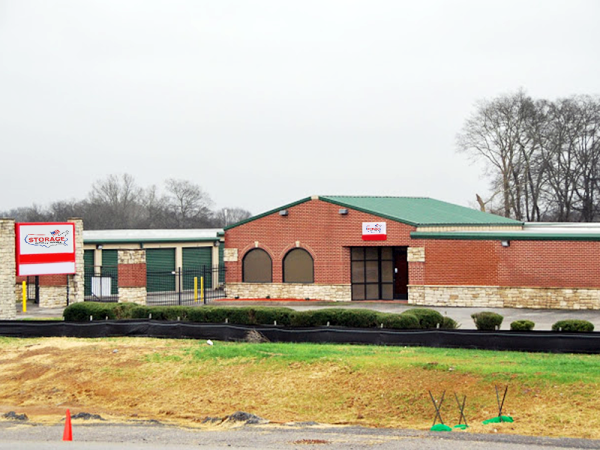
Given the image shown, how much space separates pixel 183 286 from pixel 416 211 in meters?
14.8

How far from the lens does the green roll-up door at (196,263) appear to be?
45.2m

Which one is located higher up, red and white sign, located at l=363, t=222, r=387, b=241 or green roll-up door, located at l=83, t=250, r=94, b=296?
red and white sign, located at l=363, t=222, r=387, b=241

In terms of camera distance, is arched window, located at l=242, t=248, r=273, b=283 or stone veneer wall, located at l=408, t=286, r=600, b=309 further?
arched window, located at l=242, t=248, r=273, b=283

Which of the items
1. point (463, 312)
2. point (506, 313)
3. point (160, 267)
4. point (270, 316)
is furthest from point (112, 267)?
point (506, 313)

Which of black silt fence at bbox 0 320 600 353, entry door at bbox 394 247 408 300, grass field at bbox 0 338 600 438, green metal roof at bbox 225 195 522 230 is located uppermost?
green metal roof at bbox 225 195 522 230

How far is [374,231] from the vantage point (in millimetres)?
36969

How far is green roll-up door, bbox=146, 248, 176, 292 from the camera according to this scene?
4416cm

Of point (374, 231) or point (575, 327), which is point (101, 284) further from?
point (575, 327)

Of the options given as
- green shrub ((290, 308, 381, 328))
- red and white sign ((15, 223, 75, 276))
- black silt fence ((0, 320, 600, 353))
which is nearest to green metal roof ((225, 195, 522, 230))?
red and white sign ((15, 223, 75, 276))

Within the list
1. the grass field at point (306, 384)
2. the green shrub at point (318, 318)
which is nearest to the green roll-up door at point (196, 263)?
the green shrub at point (318, 318)

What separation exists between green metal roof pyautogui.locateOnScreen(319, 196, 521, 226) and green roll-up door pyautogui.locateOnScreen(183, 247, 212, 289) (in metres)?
10.6

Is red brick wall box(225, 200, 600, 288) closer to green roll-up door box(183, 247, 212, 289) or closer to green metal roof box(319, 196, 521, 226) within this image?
green metal roof box(319, 196, 521, 226)

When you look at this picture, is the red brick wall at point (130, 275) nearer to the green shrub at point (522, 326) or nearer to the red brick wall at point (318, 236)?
the red brick wall at point (318, 236)

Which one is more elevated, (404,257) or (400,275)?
(404,257)
